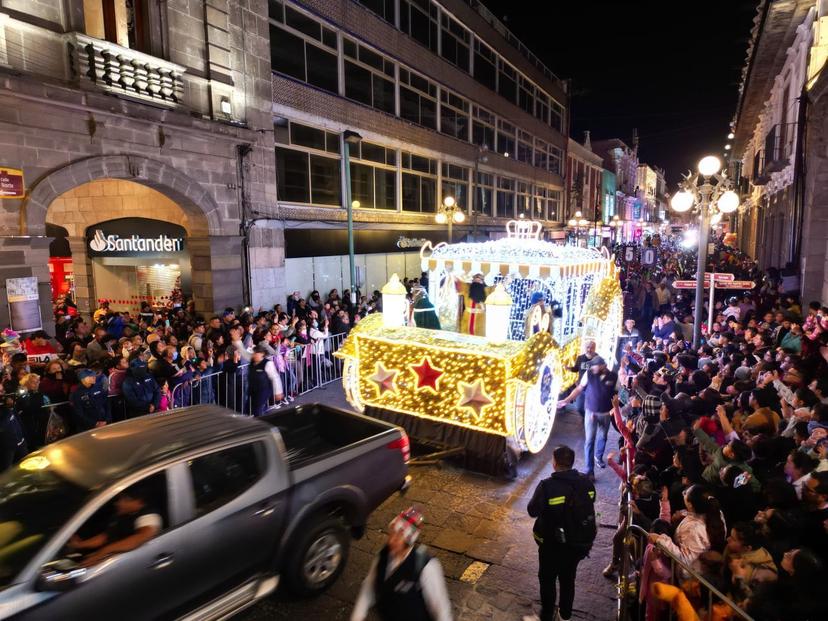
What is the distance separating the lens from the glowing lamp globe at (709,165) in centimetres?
999

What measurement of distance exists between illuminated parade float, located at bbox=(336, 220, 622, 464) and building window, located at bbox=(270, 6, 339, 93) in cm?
1049

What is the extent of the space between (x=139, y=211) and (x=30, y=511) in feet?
45.5

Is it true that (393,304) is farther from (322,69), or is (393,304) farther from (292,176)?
(322,69)

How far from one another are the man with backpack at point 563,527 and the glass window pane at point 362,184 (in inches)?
651

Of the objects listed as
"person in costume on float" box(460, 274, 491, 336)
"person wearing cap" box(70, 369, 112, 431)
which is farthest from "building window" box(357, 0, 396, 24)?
"person wearing cap" box(70, 369, 112, 431)

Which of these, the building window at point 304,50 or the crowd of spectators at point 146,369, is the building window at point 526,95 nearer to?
the building window at point 304,50

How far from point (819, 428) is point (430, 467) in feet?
15.6

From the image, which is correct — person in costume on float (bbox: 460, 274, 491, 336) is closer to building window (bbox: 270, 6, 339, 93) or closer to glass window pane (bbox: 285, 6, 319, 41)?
building window (bbox: 270, 6, 339, 93)

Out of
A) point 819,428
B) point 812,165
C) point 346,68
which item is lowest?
point 819,428

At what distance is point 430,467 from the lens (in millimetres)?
7926

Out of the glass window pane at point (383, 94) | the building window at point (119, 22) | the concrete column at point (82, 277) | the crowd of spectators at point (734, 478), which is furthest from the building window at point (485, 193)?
the crowd of spectators at point (734, 478)

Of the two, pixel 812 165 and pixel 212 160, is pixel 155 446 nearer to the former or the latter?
pixel 212 160

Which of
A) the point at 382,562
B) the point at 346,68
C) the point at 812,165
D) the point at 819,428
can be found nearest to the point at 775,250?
the point at 812,165

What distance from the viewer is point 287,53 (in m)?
16.7
